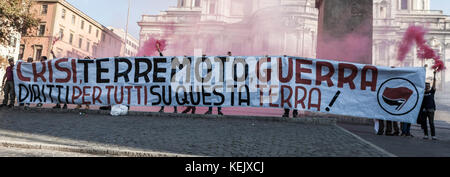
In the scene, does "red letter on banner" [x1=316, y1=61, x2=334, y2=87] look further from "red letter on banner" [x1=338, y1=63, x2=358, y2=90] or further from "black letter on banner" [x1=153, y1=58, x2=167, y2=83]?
"black letter on banner" [x1=153, y1=58, x2=167, y2=83]

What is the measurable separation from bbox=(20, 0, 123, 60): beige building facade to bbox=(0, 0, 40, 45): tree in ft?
75.4

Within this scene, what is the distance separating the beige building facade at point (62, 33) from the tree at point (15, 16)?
2297 centimetres

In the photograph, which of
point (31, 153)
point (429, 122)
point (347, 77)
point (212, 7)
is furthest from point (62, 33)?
point (429, 122)

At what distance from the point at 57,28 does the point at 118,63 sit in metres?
44.5

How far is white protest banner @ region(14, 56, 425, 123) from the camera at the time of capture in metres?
8.09

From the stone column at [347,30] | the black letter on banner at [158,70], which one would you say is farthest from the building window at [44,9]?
the stone column at [347,30]

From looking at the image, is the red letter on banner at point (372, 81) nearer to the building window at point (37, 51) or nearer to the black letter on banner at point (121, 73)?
the black letter on banner at point (121, 73)

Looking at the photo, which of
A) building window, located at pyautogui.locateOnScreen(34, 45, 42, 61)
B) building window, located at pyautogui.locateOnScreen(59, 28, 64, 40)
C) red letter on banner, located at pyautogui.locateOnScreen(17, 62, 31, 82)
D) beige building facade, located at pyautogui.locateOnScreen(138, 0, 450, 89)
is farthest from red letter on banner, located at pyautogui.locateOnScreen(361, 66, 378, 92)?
building window, located at pyautogui.locateOnScreen(34, 45, 42, 61)

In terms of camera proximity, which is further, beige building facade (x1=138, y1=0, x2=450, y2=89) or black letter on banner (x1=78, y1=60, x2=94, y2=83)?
beige building facade (x1=138, y1=0, x2=450, y2=89)

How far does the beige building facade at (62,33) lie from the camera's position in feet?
153

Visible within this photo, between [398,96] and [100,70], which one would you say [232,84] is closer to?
[398,96]

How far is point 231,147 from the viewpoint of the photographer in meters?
5.08
